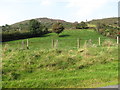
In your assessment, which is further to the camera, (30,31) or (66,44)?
(30,31)

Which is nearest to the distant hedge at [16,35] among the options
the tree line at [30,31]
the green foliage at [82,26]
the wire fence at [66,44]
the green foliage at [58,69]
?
the tree line at [30,31]

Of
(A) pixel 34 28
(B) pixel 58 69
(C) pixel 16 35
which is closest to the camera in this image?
(B) pixel 58 69

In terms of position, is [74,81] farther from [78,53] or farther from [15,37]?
[15,37]

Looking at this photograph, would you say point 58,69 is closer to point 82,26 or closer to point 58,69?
point 58,69

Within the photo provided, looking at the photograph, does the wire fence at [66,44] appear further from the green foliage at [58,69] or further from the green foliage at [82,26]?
the green foliage at [82,26]

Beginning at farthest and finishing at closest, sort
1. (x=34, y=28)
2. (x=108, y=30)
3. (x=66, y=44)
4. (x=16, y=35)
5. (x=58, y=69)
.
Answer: (x=34, y=28) → (x=108, y=30) → (x=16, y=35) → (x=66, y=44) → (x=58, y=69)

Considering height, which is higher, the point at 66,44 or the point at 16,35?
the point at 16,35

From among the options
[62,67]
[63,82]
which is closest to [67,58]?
[62,67]

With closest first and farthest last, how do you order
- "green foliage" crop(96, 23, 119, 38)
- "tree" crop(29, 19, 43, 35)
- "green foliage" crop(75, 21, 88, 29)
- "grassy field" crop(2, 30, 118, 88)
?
"grassy field" crop(2, 30, 118, 88) < "green foliage" crop(96, 23, 119, 38) < "tree" crop(29, 19, 43, 35) < "green foliage" crop(75, 21, 88, 29)

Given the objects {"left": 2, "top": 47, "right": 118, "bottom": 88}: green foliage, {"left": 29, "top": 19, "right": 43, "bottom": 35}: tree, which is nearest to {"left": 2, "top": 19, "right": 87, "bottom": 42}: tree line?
{"left": 29, "top": 19, "right": 43, "bottom": 35}: tree

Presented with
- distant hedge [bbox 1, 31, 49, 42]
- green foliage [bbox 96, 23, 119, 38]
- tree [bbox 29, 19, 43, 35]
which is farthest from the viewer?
tree [bbox 29, 19, 43, 35]

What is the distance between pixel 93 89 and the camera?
7.66 meters

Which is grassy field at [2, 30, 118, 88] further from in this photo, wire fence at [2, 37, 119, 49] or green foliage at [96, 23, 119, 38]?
green foliage at [96, 23, 119, 38]

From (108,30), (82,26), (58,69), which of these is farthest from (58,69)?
(82,26)
